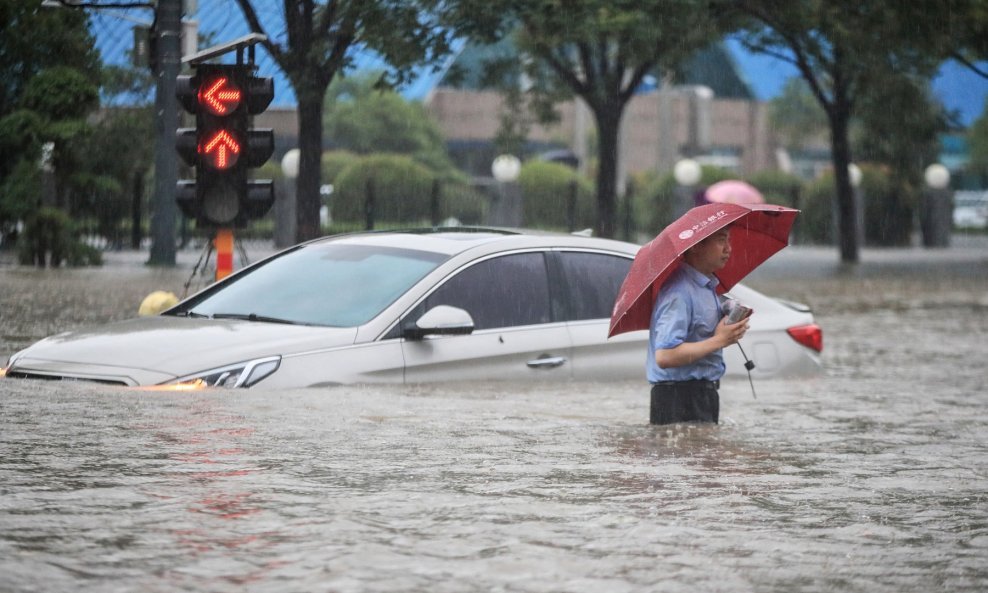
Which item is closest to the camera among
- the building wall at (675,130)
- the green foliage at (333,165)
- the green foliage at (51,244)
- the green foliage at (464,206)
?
the green foliage at (51,244)

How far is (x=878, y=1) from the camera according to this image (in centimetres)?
2745

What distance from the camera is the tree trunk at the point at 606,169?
33438mm

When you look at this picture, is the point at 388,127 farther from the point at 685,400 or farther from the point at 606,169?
the point at 685,400

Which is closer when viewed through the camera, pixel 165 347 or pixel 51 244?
pixel 165 347

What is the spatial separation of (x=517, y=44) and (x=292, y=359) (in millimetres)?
25618

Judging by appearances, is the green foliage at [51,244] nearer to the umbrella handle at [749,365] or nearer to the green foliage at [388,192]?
the green foliage at [388,192]

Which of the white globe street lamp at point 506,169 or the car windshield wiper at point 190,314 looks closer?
the car windshield wiper at point 190,314

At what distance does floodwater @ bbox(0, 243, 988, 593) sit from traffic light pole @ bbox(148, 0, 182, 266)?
9.99m

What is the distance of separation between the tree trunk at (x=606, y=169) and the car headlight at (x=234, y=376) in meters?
24.9

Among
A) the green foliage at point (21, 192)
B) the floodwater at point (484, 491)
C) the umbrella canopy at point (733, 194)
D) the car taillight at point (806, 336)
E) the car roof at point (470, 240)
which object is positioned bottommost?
the floodwater at point (484, 491)

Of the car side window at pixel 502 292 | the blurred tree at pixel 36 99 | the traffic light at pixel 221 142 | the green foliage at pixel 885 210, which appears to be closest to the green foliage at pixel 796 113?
the green foliage at pixel 885 210

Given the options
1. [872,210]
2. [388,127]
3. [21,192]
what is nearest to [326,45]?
[21,192]

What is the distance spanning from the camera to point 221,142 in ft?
42.3

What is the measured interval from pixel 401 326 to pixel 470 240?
3.27 feet
